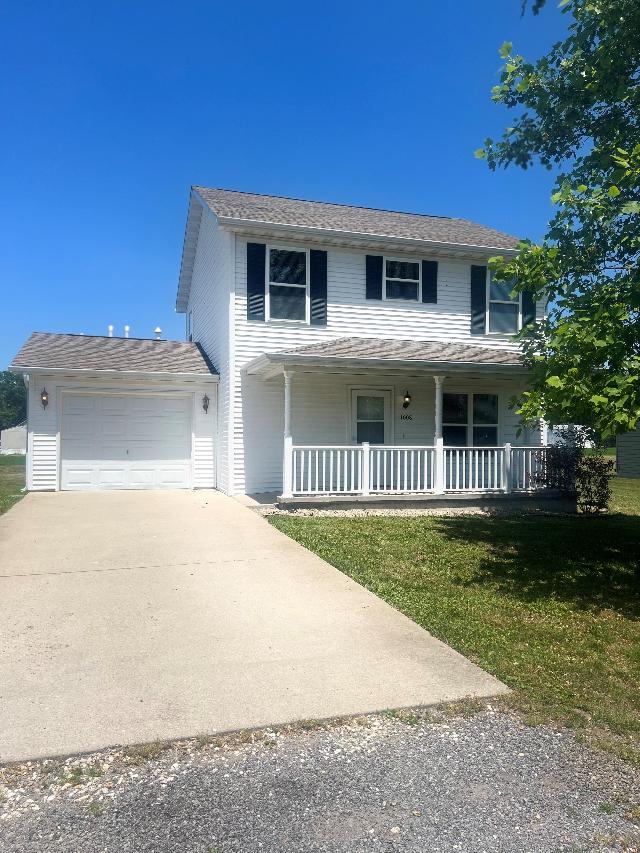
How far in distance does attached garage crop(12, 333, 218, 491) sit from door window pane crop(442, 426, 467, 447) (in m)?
5.50

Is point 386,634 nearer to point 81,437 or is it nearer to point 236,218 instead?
point 236,218

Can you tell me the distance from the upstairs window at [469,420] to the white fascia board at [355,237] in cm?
337

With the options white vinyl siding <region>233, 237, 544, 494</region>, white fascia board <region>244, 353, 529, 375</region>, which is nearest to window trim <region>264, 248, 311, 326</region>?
white vinyl siding <region>233, 237, 544, 494</region>

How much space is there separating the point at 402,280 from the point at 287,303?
9.39 feet

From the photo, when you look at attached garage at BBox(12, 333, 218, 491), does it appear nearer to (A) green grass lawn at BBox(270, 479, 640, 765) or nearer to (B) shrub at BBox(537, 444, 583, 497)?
(A) green grass lawn at BBox(270, 479, 640, 765)

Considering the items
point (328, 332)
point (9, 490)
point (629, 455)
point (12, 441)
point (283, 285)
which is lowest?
point (9, 490)

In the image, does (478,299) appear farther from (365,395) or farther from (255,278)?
(255,278)

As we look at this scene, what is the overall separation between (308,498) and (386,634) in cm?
670

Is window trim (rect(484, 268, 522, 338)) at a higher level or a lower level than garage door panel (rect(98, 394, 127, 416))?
higher

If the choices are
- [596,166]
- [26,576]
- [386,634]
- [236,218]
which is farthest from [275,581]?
[236,218]

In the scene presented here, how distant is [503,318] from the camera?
1526cm

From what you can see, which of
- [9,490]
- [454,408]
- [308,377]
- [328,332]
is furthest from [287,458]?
[9,490]

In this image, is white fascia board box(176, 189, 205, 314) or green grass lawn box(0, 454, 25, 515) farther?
white fascia board box(176, 189, 205, 314)

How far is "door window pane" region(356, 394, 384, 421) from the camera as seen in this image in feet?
46.1
